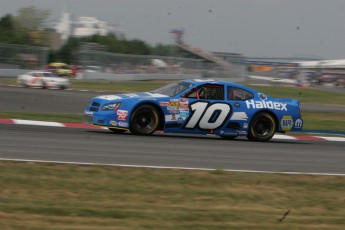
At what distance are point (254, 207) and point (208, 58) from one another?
88.8 m

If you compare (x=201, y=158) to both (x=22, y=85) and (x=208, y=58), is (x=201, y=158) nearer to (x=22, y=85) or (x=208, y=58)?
(x=22, y=85)

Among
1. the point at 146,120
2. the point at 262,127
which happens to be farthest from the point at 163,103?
the point at 262,127

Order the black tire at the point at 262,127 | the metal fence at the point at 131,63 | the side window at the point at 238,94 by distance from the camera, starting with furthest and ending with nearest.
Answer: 1. the metal fence at the point at 131,63
2. the black tire at the point at 262,127
3. the side window at the point at 238,94

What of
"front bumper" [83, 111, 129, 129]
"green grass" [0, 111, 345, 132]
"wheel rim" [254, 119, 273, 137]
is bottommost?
"green grass" [0, 111, 345, 132]

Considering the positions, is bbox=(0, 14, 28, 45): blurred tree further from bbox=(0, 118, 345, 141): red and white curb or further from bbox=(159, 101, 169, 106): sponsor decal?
bbox=(159, 101, 169, 106): sponsor decal

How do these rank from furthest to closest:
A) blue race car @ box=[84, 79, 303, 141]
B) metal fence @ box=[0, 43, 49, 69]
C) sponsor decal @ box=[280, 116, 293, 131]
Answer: metal fence @ box=[0, 43, 49, 69]
sponsor decal @ box=[280, 116, 293, 131]
blue race car @ box=[84, 79, 303, 141]

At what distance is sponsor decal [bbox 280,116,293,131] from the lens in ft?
48.1

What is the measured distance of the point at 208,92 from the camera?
14.0 m

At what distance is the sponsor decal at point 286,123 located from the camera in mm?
14656

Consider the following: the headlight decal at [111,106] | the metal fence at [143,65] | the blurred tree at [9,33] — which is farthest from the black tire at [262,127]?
the blurred tree at [9,33]

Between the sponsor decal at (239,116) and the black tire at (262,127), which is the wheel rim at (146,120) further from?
the black tire at (262,127)

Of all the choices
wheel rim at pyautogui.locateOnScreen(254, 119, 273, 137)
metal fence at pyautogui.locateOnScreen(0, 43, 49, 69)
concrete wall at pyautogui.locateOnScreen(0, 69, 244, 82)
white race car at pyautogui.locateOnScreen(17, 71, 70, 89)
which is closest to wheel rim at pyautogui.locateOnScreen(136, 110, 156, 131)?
wheel rim at pyautogui.locateOnScreen(254, 119, 273, 137)

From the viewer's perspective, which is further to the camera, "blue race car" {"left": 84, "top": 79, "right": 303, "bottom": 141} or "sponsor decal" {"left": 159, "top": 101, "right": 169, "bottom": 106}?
"sponsor decal" {"left": 159, "top": 101, "right": 169, "bottom": 106}

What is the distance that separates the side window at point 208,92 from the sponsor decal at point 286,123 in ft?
5.30
